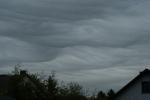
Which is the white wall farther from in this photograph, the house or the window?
the window

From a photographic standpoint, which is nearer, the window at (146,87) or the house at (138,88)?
the house at (138,88)

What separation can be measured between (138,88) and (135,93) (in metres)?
0.57

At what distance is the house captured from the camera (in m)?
42.9

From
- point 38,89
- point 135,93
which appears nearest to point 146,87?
point 135,93

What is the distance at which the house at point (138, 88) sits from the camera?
42.9 m

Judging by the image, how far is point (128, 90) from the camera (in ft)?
144

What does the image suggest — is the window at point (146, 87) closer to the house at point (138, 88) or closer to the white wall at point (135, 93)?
the house at point (138, 88)

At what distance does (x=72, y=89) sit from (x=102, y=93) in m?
7.13

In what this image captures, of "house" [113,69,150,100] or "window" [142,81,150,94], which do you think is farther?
"window" [142,81,150,94]

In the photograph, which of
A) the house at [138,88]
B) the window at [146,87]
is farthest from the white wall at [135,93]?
the window at [146,87]

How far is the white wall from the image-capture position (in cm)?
4294

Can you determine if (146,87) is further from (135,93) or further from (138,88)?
(135,93)

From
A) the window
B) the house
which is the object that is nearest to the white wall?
the house

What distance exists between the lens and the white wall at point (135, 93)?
42.9 metres
